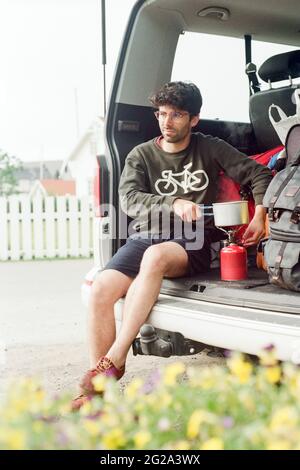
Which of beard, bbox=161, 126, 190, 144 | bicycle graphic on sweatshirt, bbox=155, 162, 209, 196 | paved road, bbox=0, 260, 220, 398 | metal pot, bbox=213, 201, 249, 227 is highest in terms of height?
beard, bbox=161, 126, 190, 144

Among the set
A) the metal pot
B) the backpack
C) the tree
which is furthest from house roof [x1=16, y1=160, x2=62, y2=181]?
the backpack

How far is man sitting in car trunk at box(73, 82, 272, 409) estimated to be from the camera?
3.43 meters

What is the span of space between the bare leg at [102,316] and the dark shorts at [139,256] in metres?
0.10

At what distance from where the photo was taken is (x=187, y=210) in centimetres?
350

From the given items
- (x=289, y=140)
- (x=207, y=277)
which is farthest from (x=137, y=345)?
(x=289, y=140)

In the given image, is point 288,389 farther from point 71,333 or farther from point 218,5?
point 71,333

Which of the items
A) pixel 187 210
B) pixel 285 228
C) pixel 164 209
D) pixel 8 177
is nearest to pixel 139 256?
pixel 164 209

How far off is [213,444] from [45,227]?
11.2 meters

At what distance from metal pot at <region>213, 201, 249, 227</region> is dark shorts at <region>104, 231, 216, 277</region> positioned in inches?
12.0

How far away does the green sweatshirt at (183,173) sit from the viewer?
3.77 metres

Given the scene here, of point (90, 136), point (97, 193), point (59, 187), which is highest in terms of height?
point (90, 136)

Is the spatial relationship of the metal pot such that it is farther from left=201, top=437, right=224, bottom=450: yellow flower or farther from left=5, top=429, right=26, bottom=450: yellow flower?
left=5, top=429, right=26, bottom=450: yellow flower

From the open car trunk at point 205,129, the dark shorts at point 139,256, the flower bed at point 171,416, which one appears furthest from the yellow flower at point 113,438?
the dark shorts at point 139,256

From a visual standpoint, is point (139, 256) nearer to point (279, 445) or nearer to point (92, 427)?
point (92, 427)
